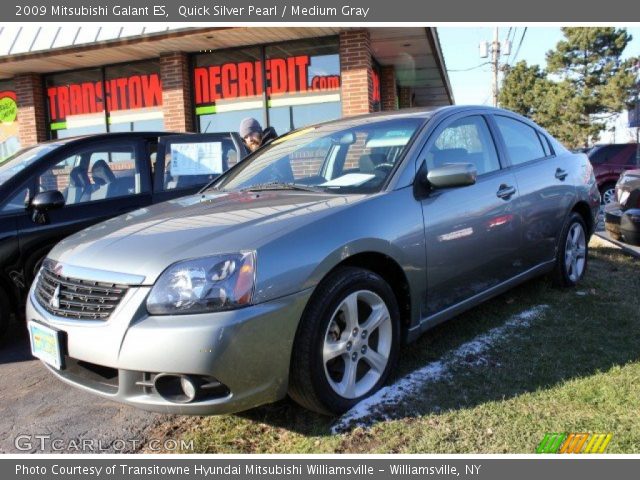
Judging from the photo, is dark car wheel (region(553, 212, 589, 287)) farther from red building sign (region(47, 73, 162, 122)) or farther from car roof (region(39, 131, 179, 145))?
red building sign (region(47, 73, 162, 122))

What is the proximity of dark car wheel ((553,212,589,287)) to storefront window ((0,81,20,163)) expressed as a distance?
440 inches

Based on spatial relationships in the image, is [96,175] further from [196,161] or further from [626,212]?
[626,212]

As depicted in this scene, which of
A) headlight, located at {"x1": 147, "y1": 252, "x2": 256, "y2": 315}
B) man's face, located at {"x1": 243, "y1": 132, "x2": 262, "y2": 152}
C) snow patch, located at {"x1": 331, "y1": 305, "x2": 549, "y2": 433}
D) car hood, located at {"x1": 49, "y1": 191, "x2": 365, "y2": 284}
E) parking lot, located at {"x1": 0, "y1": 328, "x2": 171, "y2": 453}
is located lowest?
parking lot, located at {"x1": 0, "y1": 328, "x2": 171, "y2": 453}

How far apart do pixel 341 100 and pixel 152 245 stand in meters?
7.46

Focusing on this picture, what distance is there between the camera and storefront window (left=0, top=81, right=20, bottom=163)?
11742mm

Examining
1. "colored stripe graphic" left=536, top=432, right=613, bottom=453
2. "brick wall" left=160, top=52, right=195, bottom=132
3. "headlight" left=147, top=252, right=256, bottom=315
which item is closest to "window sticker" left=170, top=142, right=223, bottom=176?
"headlight" left=147, top=252, right=256, bottom=315

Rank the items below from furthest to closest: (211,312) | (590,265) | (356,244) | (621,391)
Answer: (590,265)
(621,391)
(356,244)
(211,312)

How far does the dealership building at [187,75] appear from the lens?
915cm

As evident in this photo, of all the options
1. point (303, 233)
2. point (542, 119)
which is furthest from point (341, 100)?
point (542, 119)

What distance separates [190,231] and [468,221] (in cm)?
168

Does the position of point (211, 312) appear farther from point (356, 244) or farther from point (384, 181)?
point (384, 181)

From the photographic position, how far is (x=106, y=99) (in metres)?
11.1

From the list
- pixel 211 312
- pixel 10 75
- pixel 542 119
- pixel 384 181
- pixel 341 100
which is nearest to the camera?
pixel 211 312

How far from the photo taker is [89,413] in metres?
3.01
